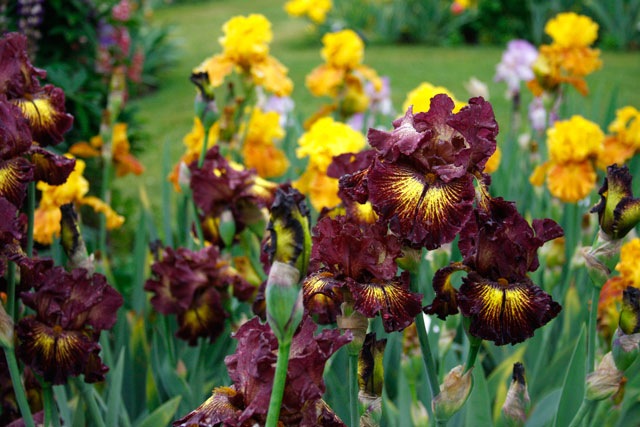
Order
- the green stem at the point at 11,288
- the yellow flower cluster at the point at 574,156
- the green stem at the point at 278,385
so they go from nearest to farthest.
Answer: the green stem at the point at 278,385, the green stem at the point at 11,288, the yellow flower cluster at the point at 574,156

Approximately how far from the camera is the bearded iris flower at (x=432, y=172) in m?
0.79

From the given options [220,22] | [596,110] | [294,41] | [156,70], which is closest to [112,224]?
[596,110]

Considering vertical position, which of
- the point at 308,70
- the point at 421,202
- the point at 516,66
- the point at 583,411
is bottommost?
the point at 308,70

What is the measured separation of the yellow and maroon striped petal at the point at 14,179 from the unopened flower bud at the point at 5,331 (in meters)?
0.17

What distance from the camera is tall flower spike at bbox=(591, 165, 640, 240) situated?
958 mm

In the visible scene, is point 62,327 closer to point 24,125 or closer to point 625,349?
point 24,125

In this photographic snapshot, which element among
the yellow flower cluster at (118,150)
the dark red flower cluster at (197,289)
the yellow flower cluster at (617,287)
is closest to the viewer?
the yellow flower cluster at (617,287)

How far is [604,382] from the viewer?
Result: 3.18 feet

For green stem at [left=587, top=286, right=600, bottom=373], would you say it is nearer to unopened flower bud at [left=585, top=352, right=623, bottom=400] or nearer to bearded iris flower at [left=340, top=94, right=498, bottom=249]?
unopened flower bud at [left=585, top=352, right=623, bottom=400]

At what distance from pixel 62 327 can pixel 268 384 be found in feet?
1.75

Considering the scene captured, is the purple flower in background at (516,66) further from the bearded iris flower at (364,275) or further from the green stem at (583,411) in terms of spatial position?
the bearded iris flower at (364,275)

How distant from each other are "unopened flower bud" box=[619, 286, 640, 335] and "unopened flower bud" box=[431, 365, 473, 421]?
0.84ft

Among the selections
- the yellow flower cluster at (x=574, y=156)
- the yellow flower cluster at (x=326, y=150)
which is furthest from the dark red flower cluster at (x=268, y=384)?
the yellow flower cluster at (x=574, y=156)

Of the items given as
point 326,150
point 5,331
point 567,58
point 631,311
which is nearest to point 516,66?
point 567,58
